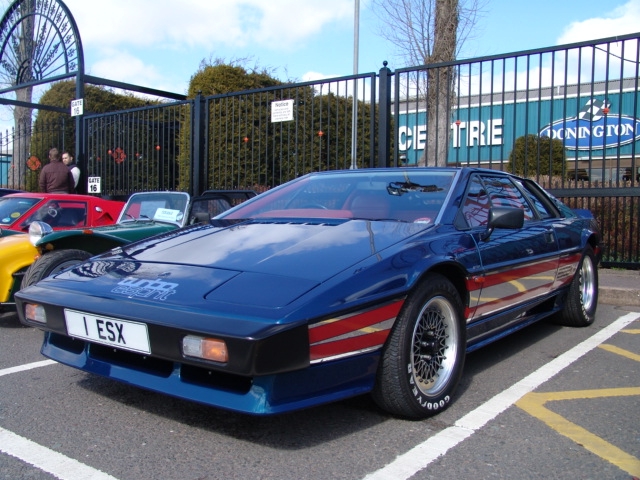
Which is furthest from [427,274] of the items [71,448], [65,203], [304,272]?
[65,203]

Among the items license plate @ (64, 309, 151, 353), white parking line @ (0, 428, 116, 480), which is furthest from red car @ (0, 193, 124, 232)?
white parking line @ (0, 428, 116, 480)

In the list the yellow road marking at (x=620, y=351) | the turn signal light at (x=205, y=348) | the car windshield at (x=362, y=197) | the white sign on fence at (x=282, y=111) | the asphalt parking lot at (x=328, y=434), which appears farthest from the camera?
the white sign on fence at (x=282, y=111)

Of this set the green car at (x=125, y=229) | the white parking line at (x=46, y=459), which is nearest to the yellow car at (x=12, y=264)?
the green car at (x=125, y=229)

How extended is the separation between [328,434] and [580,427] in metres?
1.18

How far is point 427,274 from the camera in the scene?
280cm

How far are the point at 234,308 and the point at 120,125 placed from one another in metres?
10.4

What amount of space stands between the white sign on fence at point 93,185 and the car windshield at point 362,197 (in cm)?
827

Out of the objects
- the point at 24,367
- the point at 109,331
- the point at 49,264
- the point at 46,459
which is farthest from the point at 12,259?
the point at 46,459

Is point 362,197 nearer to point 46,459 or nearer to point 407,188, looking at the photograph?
point 407,188

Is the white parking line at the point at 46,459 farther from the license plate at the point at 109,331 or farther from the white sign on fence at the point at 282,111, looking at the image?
the white sign on fence at the point at 282,111

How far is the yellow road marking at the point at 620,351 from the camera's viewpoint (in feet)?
13.2

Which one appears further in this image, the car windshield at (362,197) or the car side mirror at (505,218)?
the car windshield at (362,197)

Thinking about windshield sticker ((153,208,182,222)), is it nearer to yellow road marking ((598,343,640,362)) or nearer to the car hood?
the car hood

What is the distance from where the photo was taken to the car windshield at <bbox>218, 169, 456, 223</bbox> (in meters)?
3.41
